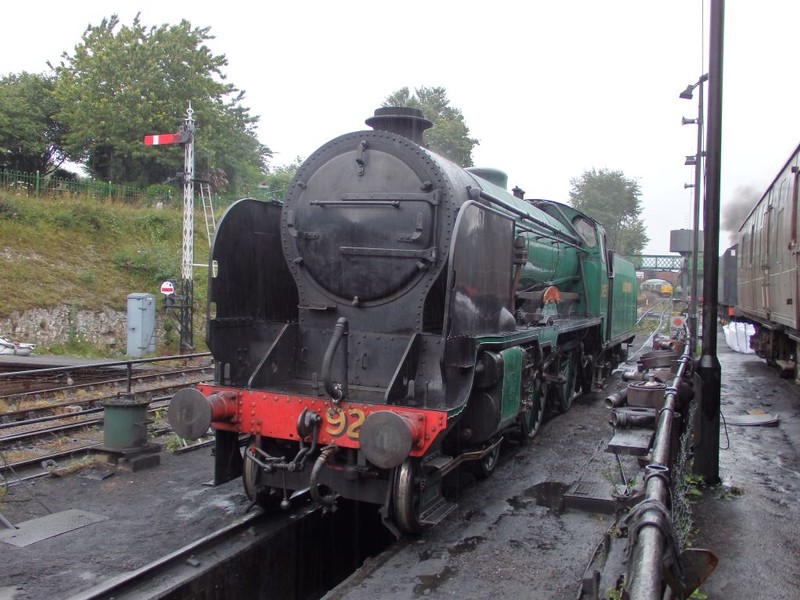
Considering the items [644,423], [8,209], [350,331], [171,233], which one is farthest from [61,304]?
[644,423]

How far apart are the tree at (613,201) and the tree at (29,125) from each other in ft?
135

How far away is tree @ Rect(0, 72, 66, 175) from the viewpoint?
2747cm

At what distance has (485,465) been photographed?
21.0 ft

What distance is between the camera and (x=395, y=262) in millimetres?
5480

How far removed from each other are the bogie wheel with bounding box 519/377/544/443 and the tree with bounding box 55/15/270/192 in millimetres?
24626

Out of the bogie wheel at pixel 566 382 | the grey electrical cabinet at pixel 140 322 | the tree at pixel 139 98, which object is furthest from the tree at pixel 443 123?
the bogie wheel at pixel 566 382

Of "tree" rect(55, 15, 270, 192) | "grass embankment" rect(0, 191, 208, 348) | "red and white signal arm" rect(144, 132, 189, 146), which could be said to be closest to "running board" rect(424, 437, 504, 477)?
"red and white signal arm" rect(144, 132, 189, 146)

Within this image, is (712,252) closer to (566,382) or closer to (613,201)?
(566,382)

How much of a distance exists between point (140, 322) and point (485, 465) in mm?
14596

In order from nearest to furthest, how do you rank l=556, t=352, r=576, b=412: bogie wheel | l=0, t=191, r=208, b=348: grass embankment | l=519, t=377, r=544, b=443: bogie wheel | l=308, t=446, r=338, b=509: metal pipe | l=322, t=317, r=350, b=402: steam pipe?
l=308, t=446, r=338, b=509: metal pipe
l=322, t=317, r=350, b=402: steam pipe
l=519, t=377, r=544, b=443: bogie wheel
l=556, t=352, r=576, b=412: bogie wheel
l=0, t=191, r=208, b=348: grass embankment

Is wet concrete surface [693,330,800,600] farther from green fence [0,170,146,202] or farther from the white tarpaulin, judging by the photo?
green fence [0,170,146,202]

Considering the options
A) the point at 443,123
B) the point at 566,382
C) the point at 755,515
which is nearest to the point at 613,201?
the point at 443,123

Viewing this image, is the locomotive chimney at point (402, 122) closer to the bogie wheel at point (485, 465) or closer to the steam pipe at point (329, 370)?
the steam pipe at point (329, 370)

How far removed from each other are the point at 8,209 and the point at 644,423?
20.9 metres
